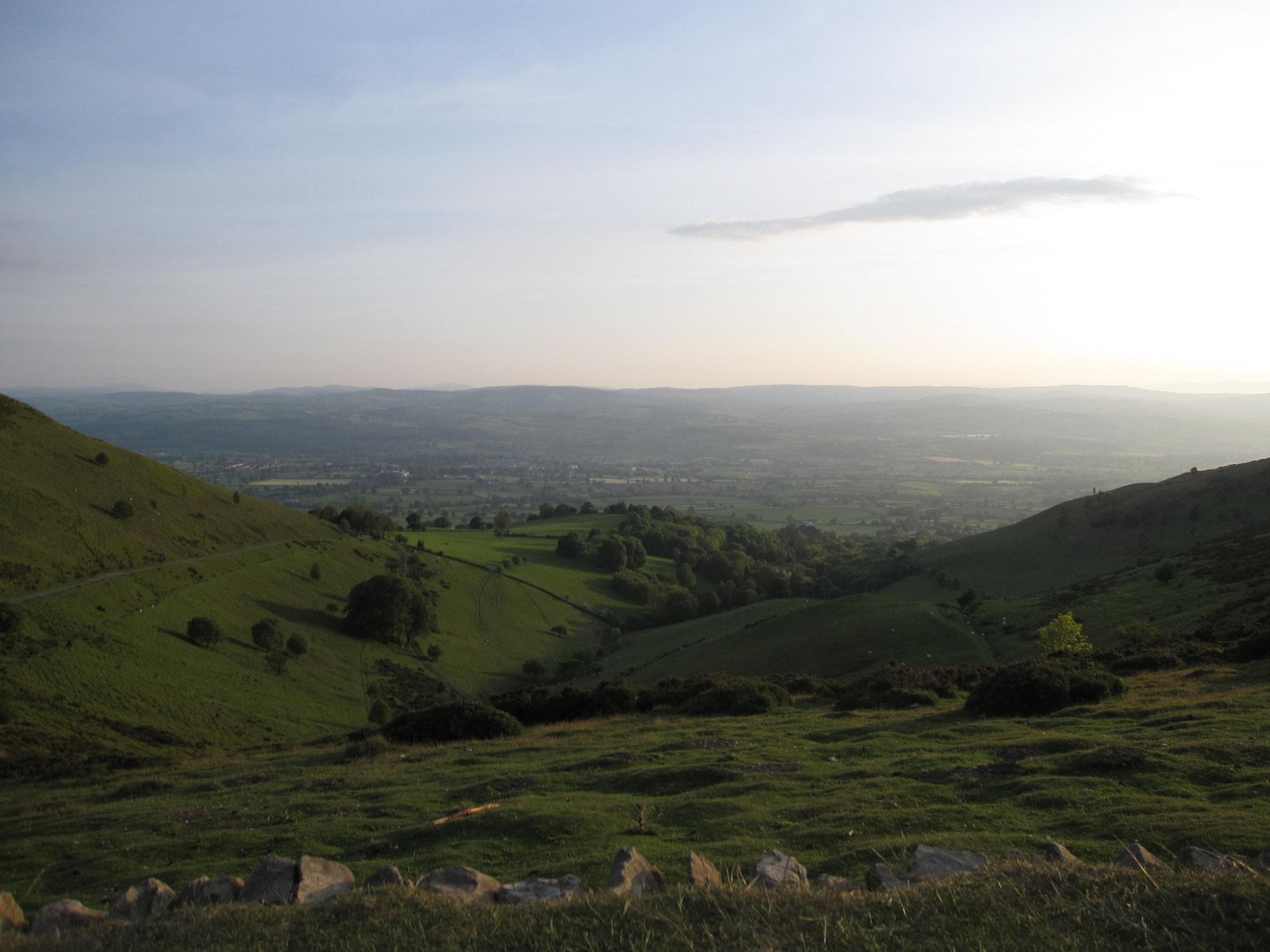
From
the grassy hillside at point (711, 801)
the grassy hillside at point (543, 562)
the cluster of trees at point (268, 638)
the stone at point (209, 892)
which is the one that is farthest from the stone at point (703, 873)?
the grassy hillside at point (543, 562)

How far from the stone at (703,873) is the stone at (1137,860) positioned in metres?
4.25

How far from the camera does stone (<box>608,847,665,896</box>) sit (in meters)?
7.85

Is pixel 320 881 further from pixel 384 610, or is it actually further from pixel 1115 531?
pixel 1115 531

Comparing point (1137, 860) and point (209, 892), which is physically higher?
point (1137, 860)

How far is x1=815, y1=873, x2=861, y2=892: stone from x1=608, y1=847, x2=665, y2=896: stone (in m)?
1.80

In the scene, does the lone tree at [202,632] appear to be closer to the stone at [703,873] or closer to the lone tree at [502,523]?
the stone at [703,873]

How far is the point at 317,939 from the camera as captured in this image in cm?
700

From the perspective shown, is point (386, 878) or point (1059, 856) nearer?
point (1059, 856)

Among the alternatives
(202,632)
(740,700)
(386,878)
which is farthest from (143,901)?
(202,632)

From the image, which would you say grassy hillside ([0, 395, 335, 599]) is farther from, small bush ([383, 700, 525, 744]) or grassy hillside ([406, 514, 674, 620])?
small bush ([383, 700, 525, 744])

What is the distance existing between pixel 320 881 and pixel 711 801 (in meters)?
7.02

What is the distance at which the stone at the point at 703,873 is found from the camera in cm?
795

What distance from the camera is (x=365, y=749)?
22.2 metres

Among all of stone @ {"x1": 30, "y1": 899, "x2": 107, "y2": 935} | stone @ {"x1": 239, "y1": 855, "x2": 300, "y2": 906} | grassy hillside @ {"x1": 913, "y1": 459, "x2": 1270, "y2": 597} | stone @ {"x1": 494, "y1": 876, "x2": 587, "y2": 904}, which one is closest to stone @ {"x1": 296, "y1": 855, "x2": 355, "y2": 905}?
stone @ {"x1": 239, "y1": 855, "x2": 300, "y2": 906}
